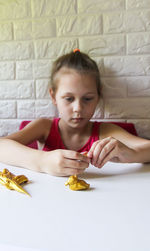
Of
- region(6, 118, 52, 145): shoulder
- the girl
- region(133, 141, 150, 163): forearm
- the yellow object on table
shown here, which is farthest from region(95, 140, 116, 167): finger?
region(6, 118, 52, 145): shoulder

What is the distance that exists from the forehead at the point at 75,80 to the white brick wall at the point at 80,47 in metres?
0.16

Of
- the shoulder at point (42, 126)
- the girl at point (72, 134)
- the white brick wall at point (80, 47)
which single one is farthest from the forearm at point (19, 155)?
the white brick wall at point (80, 47)

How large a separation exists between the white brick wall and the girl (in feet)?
0.37

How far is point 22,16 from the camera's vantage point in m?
1.23

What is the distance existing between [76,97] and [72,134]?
0.73 feet

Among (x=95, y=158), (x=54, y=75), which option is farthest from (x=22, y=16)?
(x=95, y=158)

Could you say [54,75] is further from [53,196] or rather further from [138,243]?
[138,243]

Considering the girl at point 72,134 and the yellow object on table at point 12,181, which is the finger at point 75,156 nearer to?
the girl at point 72,134

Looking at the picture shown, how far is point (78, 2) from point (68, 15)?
8 cm

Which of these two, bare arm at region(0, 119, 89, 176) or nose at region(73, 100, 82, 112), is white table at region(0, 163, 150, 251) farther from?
nose at region(73, 100, 82, 112)

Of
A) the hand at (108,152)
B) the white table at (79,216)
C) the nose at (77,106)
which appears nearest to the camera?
the white table at (79,216)

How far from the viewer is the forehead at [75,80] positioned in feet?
3.35

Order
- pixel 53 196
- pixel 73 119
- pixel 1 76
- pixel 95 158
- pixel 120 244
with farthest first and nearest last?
pixel 1 76 → pixel 73 119 → pixel 95 158 → pixel 53 196 → pixel 120 244

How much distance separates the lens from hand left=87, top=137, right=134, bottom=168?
676 mm
